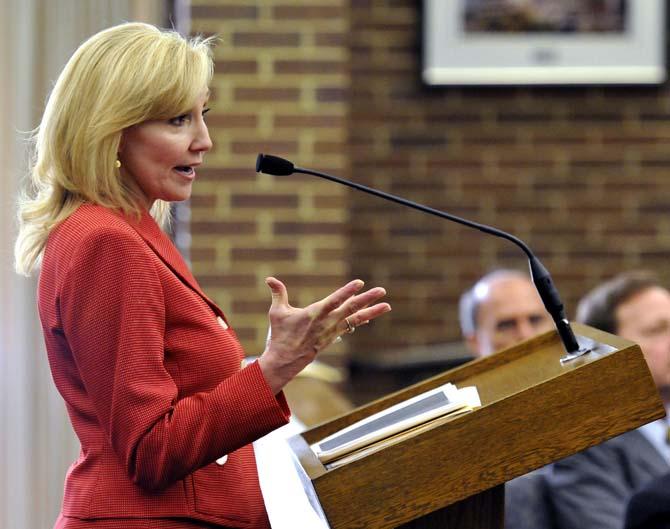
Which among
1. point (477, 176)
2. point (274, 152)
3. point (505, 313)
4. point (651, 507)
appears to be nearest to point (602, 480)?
point (505, 313)

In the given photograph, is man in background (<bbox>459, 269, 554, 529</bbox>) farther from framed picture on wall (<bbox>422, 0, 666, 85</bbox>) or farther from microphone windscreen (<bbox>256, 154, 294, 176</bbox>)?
microphone windscreen (<bbox>256, 154, 294, 176</bbox>)

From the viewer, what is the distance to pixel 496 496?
1630mm

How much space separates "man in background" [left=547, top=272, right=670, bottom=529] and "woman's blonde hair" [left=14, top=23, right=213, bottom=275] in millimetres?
1253

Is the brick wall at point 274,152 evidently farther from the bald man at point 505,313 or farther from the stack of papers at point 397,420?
the stack of papers at point 397,420

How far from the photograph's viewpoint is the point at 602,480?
2.79 m

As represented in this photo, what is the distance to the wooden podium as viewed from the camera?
4.80 ft

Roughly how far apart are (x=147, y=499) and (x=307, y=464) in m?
0.21

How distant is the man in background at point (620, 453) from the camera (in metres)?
2.72

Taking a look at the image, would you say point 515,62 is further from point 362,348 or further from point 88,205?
point 88,205

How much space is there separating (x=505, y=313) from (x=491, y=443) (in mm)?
2174

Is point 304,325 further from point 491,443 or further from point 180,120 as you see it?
point 180,120

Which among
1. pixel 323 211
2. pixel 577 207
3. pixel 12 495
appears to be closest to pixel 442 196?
pixel 577 207

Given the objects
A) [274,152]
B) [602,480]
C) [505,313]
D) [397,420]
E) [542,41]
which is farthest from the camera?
[542,41]

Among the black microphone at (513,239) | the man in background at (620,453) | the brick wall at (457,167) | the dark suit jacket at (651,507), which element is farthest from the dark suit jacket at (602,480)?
the brick wall at (457,167)
